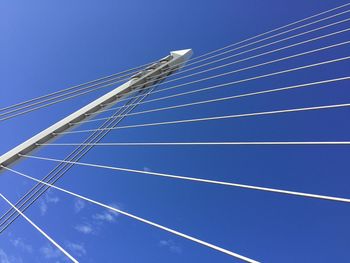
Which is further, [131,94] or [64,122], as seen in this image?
[131,94]

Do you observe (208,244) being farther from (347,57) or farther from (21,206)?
(21,206)

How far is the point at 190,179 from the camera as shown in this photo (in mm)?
2385

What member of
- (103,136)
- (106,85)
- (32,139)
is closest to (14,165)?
(32,139)

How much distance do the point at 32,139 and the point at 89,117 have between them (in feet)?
2.81

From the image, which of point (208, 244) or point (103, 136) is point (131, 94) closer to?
point (103, 136)

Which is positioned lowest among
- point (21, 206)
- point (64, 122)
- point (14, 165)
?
point (21, 206)

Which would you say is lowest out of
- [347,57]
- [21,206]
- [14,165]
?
[21,206]

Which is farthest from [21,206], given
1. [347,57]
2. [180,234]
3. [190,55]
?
[190,55]

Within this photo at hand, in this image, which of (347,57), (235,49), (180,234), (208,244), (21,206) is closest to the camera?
(208,244)

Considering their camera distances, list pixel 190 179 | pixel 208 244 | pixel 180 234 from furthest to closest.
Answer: pixel 190 179
pixel 180 234
pixel 208 244

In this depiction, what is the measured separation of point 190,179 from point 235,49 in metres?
3.59

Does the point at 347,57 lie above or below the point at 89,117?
above

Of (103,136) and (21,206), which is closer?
(21,206)

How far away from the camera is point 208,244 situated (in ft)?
5.89
